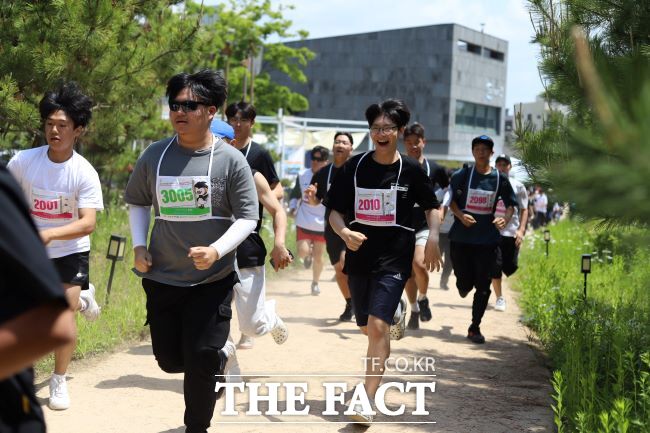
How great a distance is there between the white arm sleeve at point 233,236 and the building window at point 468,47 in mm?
68354

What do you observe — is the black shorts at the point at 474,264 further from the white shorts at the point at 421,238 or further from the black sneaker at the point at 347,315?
the black sneaker at the point at 347,315

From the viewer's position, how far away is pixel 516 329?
1059 cm

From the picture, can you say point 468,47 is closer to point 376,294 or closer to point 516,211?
point 516,211

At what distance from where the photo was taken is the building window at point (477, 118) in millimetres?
72812

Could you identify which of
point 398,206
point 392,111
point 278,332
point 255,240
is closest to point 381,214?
point 398,206

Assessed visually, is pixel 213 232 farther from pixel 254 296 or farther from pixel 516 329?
pixel 516 329

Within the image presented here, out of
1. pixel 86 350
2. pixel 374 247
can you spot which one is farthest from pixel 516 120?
pixel 86 350

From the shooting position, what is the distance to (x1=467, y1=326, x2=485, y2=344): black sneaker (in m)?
9.45

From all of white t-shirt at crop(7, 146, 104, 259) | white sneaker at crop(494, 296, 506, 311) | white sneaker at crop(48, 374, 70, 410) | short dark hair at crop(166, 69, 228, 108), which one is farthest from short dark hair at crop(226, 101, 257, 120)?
white sneaker at crop(494, 296, 506, 311)

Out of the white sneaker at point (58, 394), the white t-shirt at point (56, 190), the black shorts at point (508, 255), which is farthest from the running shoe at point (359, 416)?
the black shorts at point (508, 255)

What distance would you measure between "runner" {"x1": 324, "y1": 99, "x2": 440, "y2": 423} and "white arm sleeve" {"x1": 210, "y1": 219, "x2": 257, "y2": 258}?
1.33 m

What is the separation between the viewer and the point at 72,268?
6.27 meters

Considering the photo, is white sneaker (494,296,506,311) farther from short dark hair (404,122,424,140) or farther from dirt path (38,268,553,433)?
short dark hair (404,122,424,140)

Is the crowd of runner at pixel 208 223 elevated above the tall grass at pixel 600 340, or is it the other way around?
the crowd of runner at pixel 208 223
